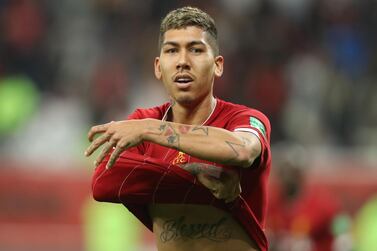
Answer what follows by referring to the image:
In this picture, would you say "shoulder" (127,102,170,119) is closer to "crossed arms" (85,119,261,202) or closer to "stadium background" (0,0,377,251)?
"crossed arms" (85,119,261,202)

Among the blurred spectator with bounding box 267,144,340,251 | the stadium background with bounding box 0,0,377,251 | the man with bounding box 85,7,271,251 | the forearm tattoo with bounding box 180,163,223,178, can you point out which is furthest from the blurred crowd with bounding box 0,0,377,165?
the forearm tattoo with bounding box 180,163,223,178

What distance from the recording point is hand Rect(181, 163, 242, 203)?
3.85 metres

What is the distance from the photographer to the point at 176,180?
3.99 meters

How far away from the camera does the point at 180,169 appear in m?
3.99

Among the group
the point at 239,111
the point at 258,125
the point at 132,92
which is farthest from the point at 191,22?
the point at 132,92

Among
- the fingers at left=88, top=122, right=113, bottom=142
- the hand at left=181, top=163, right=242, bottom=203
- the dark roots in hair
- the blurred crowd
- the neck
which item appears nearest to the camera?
the fingers at left=88, top=122, right=113, bottom=142

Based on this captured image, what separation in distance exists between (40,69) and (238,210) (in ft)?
26.9

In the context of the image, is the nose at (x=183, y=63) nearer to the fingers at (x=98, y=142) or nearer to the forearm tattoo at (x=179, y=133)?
the forearm tattoo at (x=179, y=133)

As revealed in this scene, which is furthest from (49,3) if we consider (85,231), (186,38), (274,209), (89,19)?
(186,38)

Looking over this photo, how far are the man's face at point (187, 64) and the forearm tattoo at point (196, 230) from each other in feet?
1.70

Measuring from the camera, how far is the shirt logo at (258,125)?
3.97 meters

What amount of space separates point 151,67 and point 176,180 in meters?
8.17

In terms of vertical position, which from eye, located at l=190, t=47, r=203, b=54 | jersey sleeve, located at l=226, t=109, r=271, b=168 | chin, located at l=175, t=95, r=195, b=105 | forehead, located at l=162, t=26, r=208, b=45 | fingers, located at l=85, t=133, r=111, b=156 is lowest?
fingers, located at l=85, t=133, r=111, b=156

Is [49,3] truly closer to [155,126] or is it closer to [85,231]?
[85,231]
